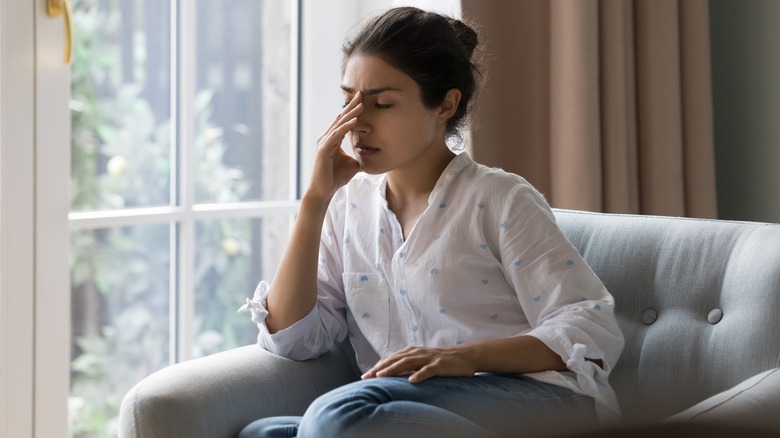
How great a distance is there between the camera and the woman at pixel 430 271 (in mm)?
1377

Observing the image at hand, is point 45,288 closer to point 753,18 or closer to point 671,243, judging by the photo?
point 671,243

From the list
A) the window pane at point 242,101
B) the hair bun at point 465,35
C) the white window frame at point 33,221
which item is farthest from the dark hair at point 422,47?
the window pane at point 242,101

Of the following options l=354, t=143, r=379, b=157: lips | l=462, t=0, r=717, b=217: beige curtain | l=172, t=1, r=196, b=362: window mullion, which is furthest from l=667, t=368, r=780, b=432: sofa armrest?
l=172, t=1, r=196, b=362: window mullion

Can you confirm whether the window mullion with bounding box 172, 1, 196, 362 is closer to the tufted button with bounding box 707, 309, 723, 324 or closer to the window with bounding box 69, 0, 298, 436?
the window with bounding box 69, 0, 298, 436

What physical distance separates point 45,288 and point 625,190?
56.1 inches

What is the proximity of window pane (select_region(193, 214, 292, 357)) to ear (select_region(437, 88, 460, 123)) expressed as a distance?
0.90 metres

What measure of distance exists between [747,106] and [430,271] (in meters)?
1.44

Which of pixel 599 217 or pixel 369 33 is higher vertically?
pixel 369 33

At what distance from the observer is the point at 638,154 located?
2562mm

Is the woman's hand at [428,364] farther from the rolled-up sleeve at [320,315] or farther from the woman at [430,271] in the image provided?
the rolled-up sleeve at [320,315]

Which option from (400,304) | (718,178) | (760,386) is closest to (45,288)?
(400,304)

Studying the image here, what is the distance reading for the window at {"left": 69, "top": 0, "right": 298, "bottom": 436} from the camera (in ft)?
6.75

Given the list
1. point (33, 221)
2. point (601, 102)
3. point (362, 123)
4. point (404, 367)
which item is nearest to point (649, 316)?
point (404, 367)

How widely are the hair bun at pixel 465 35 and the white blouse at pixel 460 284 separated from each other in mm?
205
